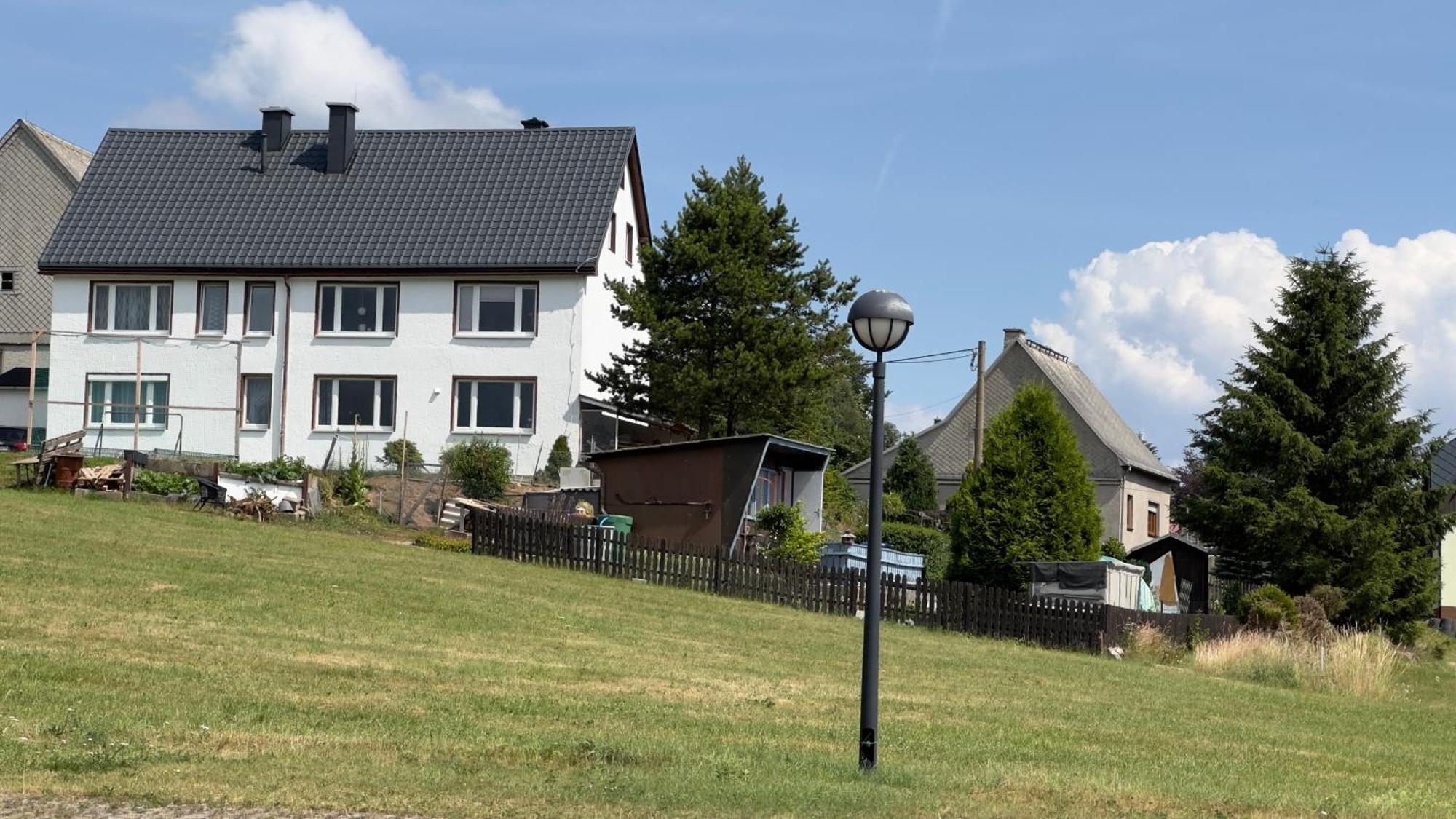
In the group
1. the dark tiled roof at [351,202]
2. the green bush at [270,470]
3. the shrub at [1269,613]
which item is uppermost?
the dark tiled roof at [351,202]

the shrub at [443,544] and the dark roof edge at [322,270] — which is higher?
the dark roof edge at [322,270]

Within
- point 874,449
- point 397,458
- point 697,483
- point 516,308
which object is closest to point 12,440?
point 397,458

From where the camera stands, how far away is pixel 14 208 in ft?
182

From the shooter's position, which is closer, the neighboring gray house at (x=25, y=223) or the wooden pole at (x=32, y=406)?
the wooden pole at (x=32, y=406)

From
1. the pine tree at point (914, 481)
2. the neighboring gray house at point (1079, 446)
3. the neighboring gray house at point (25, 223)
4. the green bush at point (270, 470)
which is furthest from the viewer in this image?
the neighboring gray house at point (1079, 446)

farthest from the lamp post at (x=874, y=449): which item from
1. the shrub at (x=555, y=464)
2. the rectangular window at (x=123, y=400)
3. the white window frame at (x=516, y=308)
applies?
the rectangular window at (x=123, y=400)

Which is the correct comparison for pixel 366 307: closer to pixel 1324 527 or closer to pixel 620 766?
pixel 1324 527

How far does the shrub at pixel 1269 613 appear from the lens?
97.7ft

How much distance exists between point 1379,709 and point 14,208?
48761 mm

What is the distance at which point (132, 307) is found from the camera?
4469 cm

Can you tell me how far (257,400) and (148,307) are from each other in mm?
4078

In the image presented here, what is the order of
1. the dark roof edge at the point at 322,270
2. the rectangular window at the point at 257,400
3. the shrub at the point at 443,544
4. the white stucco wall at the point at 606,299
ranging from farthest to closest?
1. the rectangular window at the point at 257,400
2. the white stucco wall at the point at 606,299
3. the dark roof edge at the point at 322,270
4. the shrub at the point at 443,544

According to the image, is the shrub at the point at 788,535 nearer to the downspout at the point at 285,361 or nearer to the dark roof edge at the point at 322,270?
the dark roof edge at the point at 322,270

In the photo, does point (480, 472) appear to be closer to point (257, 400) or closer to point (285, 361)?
point (285, 361)
